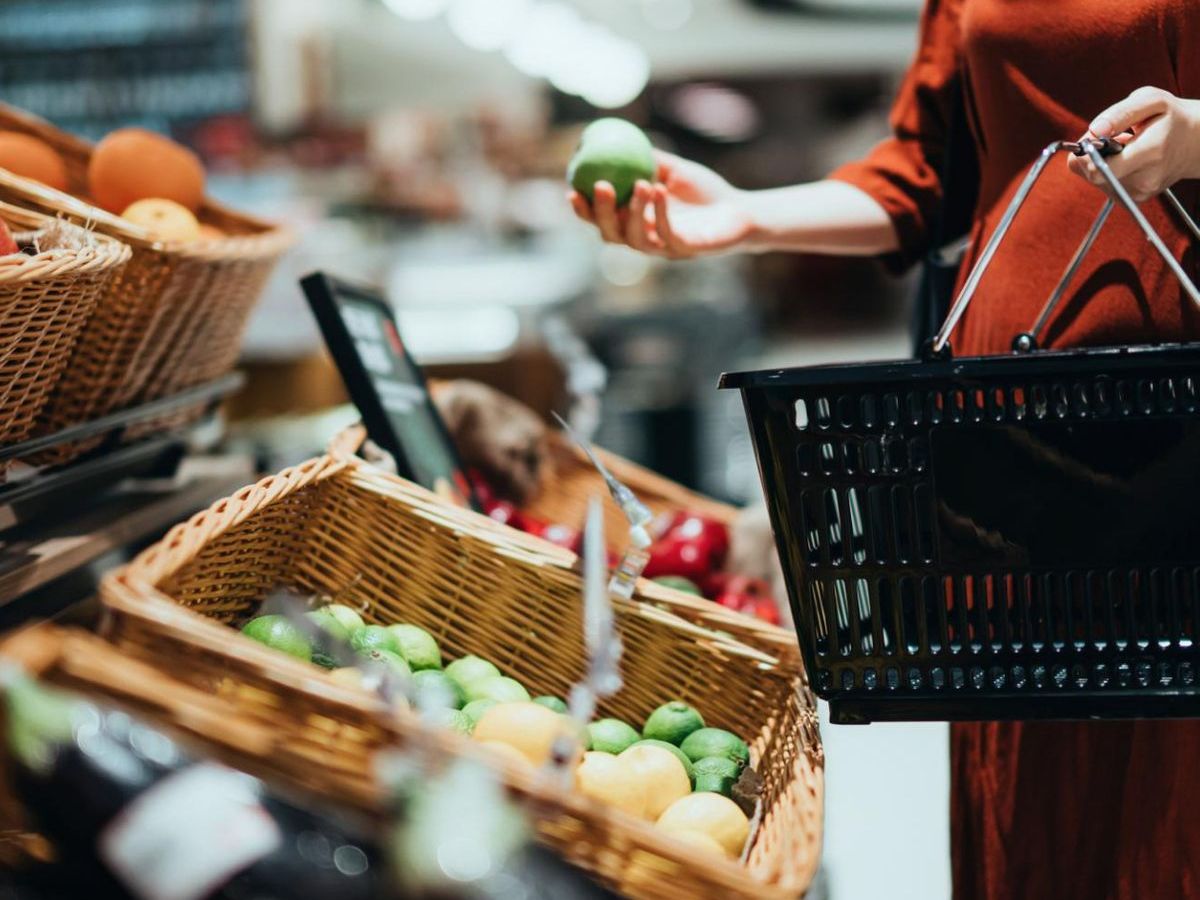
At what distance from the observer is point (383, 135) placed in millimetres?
7457

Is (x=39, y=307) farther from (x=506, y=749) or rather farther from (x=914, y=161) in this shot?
(x=914, y=161)

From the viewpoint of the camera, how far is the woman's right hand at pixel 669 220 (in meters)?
1.56

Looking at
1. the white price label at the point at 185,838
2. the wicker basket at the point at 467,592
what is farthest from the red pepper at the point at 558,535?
the white price label at the point at 185,838

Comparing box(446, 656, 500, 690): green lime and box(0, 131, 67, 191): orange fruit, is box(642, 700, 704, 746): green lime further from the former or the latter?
box(0, 131, 67, 191): orange fruit

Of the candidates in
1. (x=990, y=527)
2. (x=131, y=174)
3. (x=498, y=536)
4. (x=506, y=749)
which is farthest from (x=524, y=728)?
(x=131, y=174)

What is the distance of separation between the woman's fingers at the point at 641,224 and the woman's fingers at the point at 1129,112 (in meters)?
0.58

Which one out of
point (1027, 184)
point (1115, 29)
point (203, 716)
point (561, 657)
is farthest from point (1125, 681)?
point (203, 716)

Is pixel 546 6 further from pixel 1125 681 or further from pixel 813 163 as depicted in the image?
pixel 813 163

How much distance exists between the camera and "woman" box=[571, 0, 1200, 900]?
1323mm

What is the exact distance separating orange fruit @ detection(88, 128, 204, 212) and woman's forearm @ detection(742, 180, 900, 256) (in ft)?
2.83

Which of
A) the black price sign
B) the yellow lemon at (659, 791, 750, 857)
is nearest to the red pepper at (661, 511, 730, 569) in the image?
the black price sign

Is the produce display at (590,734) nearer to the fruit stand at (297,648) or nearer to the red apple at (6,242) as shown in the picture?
the fruit stand at (297,648)

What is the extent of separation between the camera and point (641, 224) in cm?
159

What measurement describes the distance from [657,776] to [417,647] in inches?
12.3
